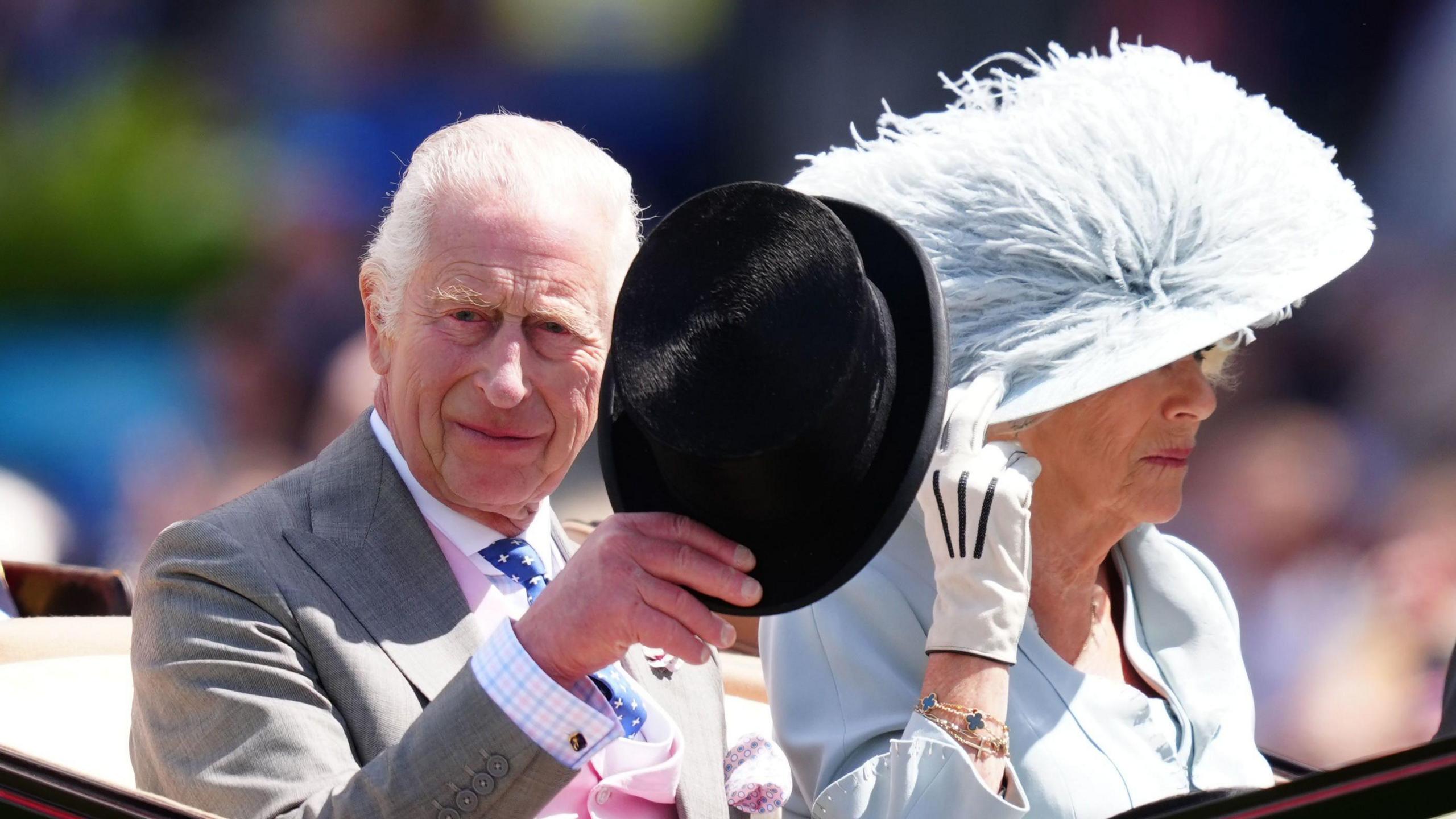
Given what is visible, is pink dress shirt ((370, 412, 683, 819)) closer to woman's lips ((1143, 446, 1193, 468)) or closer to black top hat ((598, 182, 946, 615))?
black top hat ((598, 182, 946, 615))

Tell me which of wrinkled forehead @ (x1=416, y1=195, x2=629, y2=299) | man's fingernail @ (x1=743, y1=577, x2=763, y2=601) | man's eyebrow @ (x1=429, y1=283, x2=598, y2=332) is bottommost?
man's fingernail @ (x1=743, y1=577, x2=763, y2=601)

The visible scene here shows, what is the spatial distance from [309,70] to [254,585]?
2.67 metres

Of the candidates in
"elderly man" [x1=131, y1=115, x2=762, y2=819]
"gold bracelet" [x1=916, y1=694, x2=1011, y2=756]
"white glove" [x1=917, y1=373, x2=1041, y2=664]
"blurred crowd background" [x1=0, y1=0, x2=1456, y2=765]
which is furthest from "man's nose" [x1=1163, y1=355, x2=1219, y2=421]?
"blurred crowd background" [x1=0, y1=0, x2=1456, y2=765]

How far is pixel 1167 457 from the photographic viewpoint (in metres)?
1.90

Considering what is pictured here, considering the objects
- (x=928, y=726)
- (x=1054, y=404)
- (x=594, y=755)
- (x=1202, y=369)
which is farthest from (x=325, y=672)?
(x=1202, y=369)

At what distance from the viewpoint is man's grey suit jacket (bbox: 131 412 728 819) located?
141 cm

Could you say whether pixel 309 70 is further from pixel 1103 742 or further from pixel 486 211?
pixel 1103 742

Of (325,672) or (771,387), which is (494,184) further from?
(771,387)

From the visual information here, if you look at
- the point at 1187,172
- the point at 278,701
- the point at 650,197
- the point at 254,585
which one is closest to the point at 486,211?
the point at 254,585

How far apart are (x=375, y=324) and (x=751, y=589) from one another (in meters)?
1.00

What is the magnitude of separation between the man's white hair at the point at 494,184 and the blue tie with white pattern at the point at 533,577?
0.34m

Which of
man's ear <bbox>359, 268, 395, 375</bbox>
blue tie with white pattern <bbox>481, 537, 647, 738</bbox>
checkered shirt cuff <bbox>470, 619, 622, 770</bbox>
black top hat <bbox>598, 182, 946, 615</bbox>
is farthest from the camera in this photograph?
man's ear <bbox>359, 268, 395, 375</bbox>

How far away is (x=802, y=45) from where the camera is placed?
13.0 feet

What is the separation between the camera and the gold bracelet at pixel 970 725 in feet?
5.45
